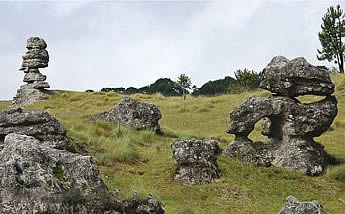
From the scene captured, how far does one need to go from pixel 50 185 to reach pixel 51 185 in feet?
0.06

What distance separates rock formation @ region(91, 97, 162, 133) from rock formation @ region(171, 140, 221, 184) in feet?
26.9

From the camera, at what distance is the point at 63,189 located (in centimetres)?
893

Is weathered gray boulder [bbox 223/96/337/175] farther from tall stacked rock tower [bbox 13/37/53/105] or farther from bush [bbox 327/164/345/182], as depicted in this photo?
tall stacked rock tower [bbox 13/37/53/105]

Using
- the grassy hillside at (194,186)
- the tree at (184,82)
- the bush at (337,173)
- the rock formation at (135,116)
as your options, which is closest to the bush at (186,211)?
the grassy hillside at (194,186)

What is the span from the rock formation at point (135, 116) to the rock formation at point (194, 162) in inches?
323

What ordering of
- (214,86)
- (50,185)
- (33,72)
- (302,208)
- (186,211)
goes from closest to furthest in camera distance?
(50,185) → (302,208) → (186,211) → (33,72) → (214,86)

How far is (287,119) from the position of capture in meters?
22.7

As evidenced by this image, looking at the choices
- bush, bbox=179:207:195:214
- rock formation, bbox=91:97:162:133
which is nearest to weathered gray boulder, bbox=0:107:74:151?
bush, bbox=179:207:195:214

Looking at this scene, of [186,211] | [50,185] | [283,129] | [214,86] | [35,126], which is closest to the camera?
[50,185]

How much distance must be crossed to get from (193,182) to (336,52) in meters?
48.4

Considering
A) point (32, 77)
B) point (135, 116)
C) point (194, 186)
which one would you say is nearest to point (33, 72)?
point (32, 77)

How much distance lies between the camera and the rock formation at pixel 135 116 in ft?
92.0

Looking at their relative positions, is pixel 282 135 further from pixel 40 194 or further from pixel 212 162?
pixel 40 194

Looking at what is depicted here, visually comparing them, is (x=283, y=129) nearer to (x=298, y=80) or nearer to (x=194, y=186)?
(x=298, y=80)
